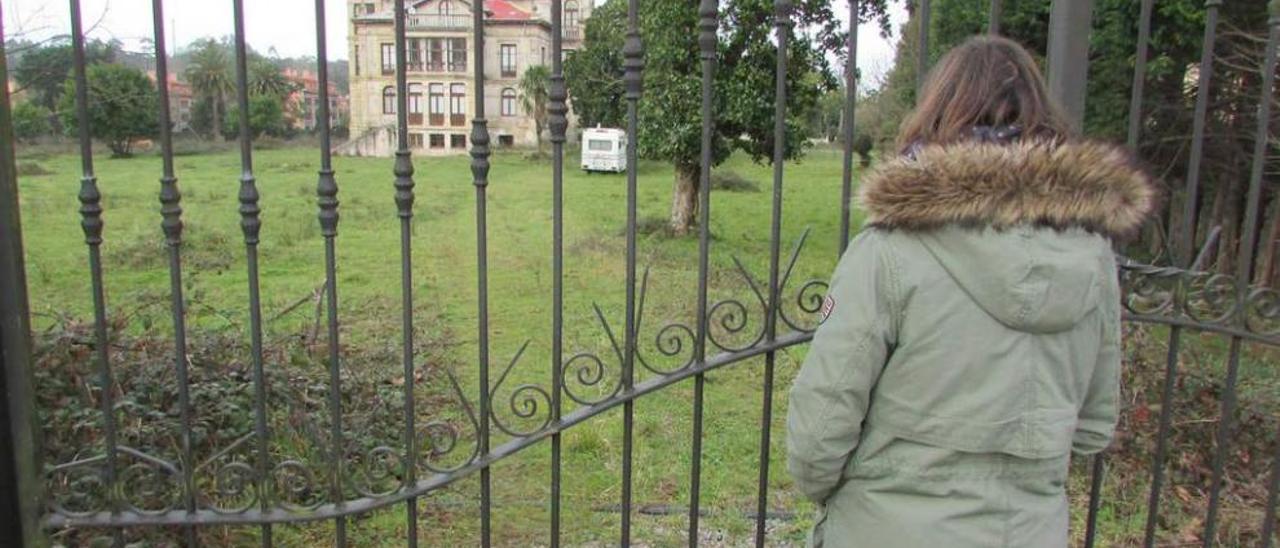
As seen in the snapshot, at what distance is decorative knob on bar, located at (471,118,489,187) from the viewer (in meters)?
2.18

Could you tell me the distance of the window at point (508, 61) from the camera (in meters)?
34.8

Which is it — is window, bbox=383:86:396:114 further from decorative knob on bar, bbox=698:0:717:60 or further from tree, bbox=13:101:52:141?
decorative knob on bar, bbox=698:0:717:60

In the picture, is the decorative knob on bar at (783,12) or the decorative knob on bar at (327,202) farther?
the decorative knob on bar at (783,12)

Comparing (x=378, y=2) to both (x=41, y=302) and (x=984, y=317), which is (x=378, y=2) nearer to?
(x=41, y=302)

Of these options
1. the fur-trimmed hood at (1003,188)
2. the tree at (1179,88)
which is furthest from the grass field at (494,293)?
the tree at (1179,88)

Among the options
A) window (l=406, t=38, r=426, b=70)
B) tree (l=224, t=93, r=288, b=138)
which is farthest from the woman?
window (l=406, t=38, r=426, b=70)

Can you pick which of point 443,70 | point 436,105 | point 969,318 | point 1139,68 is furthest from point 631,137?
point 436,105

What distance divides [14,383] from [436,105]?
3333cm

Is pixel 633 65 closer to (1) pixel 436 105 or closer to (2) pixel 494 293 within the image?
(2) pixel 494 293

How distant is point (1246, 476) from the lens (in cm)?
516

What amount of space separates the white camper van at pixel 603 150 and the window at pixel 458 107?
4.31 m

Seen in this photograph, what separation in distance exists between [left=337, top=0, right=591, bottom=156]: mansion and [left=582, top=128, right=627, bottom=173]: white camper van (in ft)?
10.9

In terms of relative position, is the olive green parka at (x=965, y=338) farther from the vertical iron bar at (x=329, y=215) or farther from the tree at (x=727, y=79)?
the tree at (x=727, y=79)

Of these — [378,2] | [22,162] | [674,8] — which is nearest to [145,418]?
[674,8]
